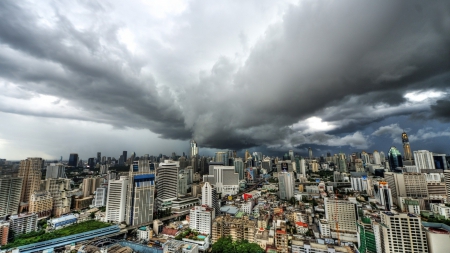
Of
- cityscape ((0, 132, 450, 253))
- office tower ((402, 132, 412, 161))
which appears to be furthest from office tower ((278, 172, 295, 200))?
office tower ((402, 132, 412, 161))

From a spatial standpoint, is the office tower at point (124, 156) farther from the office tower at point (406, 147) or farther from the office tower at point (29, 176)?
the office tower at point (406, 147)

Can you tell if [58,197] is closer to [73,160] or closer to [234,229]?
[234,229]

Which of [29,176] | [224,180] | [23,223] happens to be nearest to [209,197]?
[23,223]

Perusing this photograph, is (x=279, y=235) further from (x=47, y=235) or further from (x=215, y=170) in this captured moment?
(x=215, y=170)

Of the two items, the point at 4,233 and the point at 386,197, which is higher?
the point at 386,197

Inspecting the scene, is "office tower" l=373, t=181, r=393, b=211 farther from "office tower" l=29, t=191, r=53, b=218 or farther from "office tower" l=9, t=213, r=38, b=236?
"office tower" l=29, t=191, r=53, b=218
